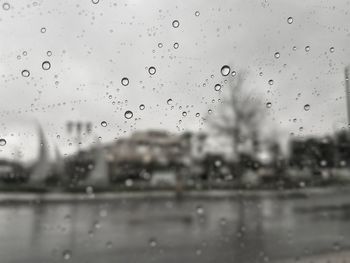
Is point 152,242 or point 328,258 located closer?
point 328,258

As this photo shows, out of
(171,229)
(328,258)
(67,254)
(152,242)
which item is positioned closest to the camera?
(67,254)

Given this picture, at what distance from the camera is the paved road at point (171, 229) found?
2802 mm

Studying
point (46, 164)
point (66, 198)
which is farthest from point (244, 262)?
point (46, 164)

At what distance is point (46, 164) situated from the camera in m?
2.69

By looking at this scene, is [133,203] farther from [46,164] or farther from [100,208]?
[46,164]

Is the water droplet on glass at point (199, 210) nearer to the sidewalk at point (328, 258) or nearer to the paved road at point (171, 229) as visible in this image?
the paved road at point (171, 229)

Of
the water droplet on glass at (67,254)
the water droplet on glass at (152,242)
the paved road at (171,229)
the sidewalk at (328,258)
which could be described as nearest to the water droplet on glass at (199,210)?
the paved road at (171,229)

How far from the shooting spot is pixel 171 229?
3.78 meters

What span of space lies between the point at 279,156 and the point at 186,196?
957mm

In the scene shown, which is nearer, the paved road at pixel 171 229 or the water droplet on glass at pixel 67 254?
the water droplet on glass at pixel 67 254

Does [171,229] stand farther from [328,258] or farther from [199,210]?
[328,258]

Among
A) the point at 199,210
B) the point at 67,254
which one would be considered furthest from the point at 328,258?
the point at 67,254

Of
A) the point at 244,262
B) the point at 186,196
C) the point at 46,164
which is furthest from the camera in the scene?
the point at 186,196

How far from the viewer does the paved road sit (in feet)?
9.19
